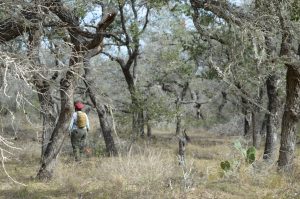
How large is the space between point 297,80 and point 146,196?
15.8 ft

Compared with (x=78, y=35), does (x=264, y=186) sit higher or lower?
lower

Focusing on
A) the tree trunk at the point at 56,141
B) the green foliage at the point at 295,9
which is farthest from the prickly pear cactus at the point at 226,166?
the tree trunk at the point at 56,141

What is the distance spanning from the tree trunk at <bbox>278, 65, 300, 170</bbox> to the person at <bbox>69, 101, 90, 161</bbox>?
17.0ft

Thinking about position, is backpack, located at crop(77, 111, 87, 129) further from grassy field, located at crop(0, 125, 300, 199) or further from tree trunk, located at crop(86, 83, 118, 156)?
tree trunk, located at crop(86, 83, 118, 156)

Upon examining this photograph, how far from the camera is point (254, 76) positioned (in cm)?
1118

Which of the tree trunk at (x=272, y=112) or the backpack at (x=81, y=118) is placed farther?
the tree trunk at (x=272, y=112)

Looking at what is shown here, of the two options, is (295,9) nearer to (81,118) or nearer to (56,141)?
(56,141)

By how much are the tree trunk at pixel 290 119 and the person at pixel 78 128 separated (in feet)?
17.0

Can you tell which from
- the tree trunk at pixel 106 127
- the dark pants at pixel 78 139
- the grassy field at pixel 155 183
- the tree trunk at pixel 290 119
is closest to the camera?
the grassy field at pixel 155 183

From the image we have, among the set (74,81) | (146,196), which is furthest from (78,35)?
(146,196)

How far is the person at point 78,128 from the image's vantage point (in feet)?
43.3

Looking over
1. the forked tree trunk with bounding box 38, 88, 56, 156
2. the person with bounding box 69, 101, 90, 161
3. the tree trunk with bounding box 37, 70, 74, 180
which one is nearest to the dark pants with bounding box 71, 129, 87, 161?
the person with bounding box 69, 101, 90, 161

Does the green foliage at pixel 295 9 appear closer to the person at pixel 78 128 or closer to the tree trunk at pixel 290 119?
the tree trunk at pixel 290 119

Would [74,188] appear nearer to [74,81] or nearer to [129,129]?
[74,81]
